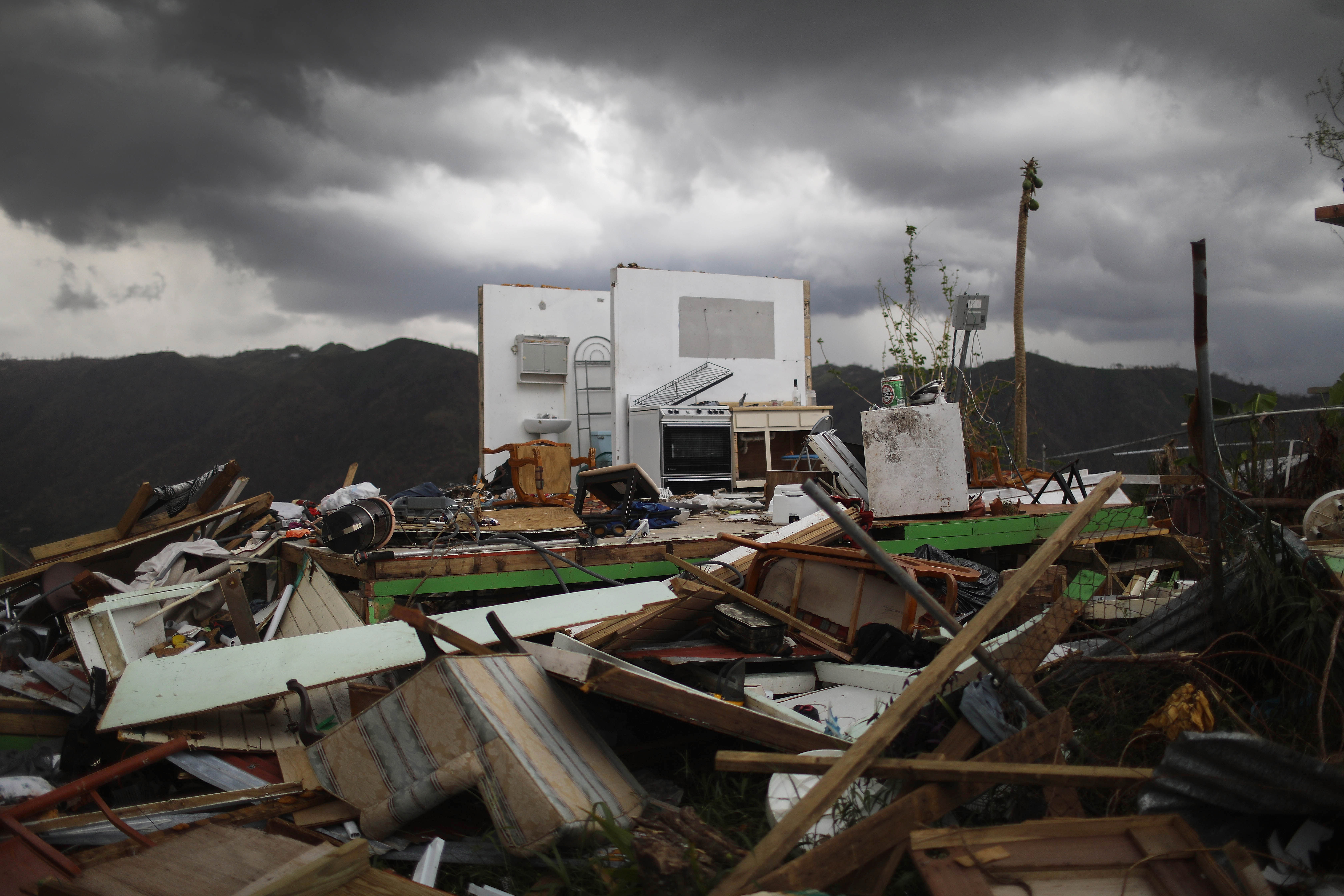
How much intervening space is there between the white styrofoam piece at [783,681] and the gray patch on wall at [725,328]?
10.8 m

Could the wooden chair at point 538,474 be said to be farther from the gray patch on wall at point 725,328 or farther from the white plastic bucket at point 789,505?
the gray patch on wall at point 725,328

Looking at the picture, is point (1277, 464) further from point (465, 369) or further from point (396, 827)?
point (465, 369)

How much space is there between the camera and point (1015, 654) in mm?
2865

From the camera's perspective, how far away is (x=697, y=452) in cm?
1093

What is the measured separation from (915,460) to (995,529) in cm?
85

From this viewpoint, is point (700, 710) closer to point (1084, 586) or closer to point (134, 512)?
point (1084, 586)

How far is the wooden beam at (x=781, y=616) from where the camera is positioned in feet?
12.8

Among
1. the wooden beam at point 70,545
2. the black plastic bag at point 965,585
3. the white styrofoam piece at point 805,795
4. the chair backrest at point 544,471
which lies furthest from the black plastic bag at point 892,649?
the wooden beam at point 70,545

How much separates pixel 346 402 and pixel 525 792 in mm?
20130

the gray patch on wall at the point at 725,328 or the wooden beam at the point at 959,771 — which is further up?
the gray patch on wall at the point at 725,328

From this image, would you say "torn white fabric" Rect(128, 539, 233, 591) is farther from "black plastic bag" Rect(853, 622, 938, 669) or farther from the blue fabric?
"black plastic bag" Rect(853, 622, 938, 669)

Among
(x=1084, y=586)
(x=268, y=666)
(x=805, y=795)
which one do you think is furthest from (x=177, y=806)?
(x=1084, y=586)

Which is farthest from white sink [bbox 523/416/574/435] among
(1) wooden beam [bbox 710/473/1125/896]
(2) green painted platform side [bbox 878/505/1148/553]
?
(1) wooden beam [bbox 710/473/1125/896]

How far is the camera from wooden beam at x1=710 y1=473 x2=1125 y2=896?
1794 mm
